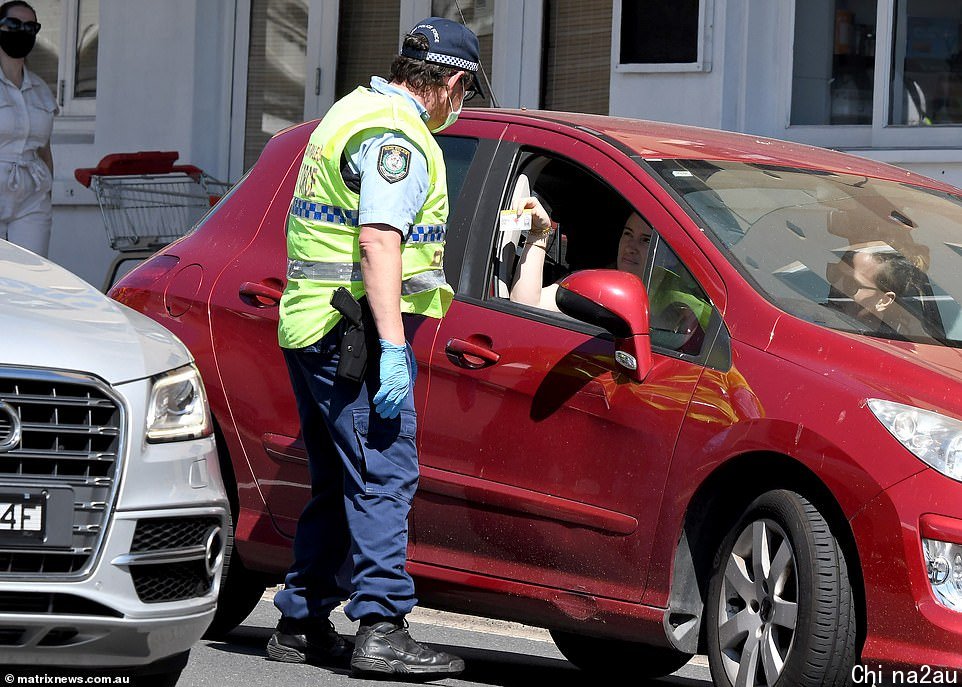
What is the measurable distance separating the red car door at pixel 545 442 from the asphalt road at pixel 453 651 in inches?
20.5

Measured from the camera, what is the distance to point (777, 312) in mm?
4555

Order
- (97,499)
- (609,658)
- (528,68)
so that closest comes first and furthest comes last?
(97,499), (609,658), (528,68)

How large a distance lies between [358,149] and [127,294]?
59.7 inches

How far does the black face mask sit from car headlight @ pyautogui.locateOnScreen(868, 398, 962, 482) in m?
6.78

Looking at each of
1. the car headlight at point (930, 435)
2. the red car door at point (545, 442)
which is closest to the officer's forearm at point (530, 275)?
the red car door at point (545, 442)

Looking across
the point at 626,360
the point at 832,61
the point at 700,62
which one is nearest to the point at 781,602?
the point at 626,360

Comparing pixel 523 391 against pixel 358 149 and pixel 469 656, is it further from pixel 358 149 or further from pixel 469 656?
pixel 469 656

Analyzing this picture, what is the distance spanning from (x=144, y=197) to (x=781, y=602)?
276 inches

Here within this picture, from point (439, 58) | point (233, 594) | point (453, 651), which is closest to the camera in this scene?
point (439, 58)

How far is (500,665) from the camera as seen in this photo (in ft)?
20.2

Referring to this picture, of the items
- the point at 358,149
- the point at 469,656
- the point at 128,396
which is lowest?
the point at 469,656

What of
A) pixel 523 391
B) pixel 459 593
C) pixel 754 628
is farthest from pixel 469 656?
pixel 754 628

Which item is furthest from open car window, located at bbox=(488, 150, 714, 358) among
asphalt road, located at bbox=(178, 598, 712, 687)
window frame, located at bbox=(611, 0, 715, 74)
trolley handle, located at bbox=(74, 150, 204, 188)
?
trolley handle, located at bbox=(74, 150, 204, 188)

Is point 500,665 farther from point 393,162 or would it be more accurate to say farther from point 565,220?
point 393,162
